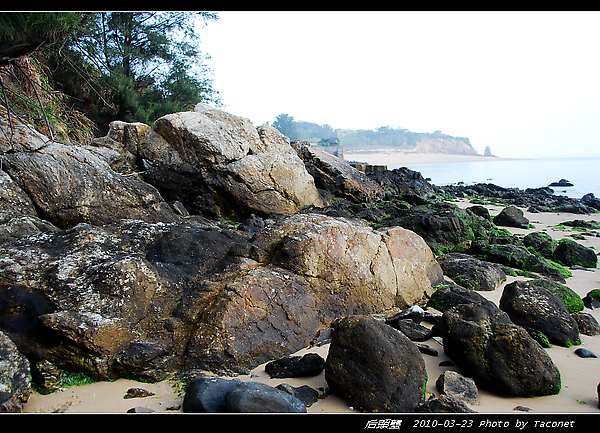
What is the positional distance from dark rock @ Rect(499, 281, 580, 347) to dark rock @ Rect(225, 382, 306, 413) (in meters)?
2.99

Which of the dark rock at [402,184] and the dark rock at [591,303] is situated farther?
the dark rock at [402,184]

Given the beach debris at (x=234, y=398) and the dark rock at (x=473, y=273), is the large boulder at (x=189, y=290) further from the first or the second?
the dark rock at (x=473, y=273)

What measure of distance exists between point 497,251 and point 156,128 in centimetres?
856

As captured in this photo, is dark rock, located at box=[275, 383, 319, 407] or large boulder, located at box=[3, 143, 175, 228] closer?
dark rock, located at box=[275, 383, 319, 407]

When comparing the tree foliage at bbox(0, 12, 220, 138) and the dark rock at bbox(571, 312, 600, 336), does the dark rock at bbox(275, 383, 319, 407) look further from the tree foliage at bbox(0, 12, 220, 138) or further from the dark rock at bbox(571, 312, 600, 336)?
the tree foliage at bbox(0, 12, 220, 138)

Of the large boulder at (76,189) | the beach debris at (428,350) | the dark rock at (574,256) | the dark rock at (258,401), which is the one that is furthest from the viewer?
the dark rock at (574,256)

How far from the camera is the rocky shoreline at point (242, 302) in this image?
10.5ft

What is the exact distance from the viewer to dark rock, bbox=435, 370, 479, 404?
318 cm

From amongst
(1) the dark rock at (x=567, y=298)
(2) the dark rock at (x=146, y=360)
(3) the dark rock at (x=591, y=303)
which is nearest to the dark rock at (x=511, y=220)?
(3) the dark rock at (x=591, y=303)

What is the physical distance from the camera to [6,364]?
290 centimetres

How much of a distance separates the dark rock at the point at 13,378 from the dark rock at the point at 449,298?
4.39m

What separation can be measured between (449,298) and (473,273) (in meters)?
1.36

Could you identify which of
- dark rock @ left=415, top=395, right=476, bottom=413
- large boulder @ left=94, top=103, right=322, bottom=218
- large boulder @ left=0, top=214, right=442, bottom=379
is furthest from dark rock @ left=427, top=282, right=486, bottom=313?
large boulder @ left=94, top=103, right=322, bottom=218

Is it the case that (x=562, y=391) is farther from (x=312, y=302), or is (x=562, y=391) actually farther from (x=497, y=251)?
(x=497, y=251)
